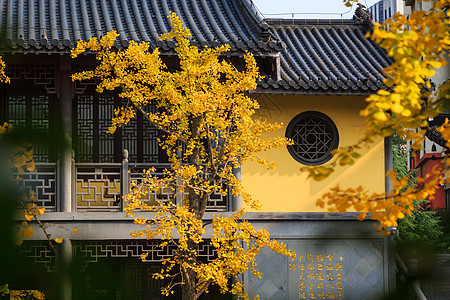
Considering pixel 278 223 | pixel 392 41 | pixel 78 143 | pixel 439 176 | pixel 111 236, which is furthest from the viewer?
pixel 278 223

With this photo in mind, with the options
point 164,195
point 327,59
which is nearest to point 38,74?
point 164,195

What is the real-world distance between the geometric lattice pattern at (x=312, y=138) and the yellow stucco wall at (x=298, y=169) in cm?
17

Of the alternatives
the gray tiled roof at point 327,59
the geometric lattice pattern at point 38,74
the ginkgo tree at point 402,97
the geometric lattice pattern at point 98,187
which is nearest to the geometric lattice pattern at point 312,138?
the gray tiled roof at point 327,59

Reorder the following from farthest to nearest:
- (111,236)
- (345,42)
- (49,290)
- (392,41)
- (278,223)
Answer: (345,42) → (278,223) → (111,236) → (392,41) → (49,290)

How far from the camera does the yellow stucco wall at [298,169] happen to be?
10.9 metres

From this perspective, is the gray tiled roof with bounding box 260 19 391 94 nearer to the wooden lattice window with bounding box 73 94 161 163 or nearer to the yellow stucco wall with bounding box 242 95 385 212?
the yellow stucco wall with bounding box 242 95 385 212

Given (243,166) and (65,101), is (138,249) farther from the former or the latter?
(65,101)

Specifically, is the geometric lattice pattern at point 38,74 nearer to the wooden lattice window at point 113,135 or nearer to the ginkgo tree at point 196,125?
the wooden lattice window at point 113,135

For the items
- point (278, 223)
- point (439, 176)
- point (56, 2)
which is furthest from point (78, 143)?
point (56, 2)

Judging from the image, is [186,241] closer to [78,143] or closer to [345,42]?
[345,42]

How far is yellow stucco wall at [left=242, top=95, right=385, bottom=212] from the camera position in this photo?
1091 cm

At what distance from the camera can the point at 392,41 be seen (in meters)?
2.90

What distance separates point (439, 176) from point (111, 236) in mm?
7041

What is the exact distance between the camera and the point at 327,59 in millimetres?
11938
